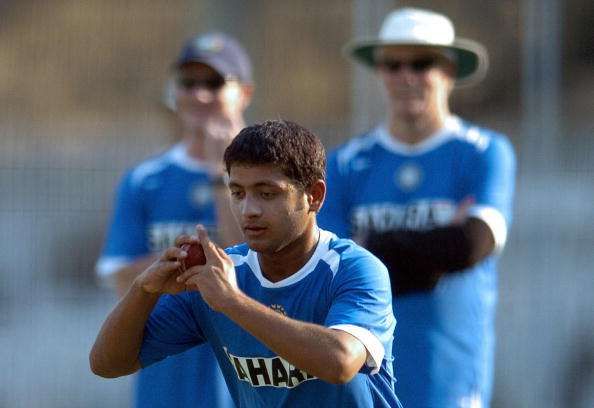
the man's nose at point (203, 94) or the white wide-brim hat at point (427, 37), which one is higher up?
the white wide-brim hat at point (427, 37)

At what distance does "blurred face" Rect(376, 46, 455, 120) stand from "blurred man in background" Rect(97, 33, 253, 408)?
73 cm

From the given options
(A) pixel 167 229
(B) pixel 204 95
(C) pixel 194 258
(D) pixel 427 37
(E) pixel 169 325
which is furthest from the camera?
(B) pixel 204 95

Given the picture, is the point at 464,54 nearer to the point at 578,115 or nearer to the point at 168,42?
the point at 578,115

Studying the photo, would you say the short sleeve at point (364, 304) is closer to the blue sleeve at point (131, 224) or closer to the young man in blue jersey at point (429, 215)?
the young man in blue jersey at point (429, 215)

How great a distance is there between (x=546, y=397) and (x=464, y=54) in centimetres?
342

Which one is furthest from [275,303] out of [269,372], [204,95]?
[204,95]

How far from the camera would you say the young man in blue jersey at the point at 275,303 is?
378 centimetres

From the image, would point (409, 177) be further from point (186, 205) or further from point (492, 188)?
point (186, 205)

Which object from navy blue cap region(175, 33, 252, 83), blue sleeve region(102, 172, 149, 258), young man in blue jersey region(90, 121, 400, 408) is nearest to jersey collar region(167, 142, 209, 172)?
blue sleeve region(102, 172, 149, 258)

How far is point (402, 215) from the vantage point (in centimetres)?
595

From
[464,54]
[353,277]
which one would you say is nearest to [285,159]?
[353,277]

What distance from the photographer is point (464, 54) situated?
663 centimetres

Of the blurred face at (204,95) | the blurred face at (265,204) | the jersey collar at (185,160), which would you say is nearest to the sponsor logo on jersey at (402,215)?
the jersey collar at (185,160)

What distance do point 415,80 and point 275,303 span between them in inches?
90.8
